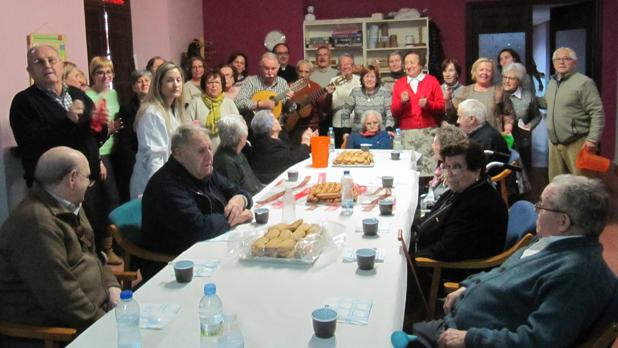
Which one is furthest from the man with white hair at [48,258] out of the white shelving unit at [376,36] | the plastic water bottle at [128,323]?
the white shelving unit at [376,36]

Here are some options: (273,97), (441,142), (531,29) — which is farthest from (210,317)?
(531,29)

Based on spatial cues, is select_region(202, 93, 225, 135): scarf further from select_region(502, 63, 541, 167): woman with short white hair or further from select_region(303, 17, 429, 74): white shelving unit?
select_region(303, 17, 429, 74): white shelving unit

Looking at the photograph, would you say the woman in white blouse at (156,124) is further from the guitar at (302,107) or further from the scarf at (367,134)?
the scarf at (367,134)

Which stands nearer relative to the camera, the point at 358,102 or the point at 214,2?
the point at 358,102

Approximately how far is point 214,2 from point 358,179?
216 inches

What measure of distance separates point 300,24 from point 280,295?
268 inches

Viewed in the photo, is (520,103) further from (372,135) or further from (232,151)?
(232,151)

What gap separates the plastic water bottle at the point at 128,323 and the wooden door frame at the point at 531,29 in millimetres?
7197

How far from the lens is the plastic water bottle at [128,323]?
1.58 m

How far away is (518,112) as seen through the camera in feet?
17.9

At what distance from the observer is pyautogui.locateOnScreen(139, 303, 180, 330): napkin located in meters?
1.70

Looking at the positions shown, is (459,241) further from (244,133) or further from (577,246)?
(244,133)

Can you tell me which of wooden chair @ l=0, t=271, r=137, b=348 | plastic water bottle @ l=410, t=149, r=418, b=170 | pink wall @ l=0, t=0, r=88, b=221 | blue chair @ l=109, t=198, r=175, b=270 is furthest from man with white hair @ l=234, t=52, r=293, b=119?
wooden chair @ l=0, t=271, r=137, b=348

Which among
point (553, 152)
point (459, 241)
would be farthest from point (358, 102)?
point (459, 241)
